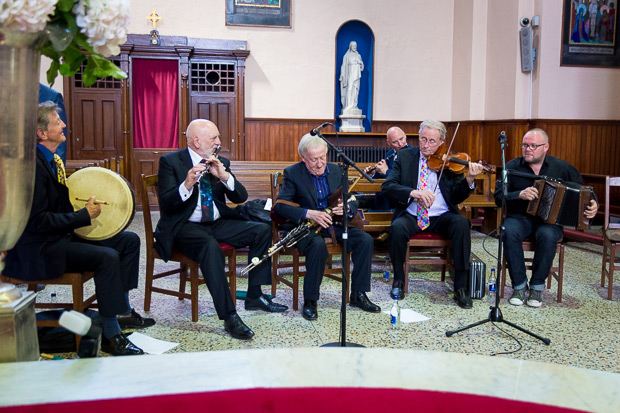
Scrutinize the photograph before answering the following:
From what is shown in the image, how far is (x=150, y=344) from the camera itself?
3.36m

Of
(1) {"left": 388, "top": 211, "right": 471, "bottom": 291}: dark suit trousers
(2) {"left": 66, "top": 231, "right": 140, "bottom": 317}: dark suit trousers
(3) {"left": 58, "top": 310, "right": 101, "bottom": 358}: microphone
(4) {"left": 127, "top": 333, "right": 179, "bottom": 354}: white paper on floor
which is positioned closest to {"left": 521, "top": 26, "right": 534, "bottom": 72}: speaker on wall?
(1) {"left": 388, "top": 211, "right": 471, "bottom": 291}: dark suit trousers

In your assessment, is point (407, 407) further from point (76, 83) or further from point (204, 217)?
point (76, 83)

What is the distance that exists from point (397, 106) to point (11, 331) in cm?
1014

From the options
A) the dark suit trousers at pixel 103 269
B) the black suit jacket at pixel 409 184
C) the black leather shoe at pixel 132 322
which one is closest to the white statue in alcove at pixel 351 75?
the black suit jacket at pixel 409 184

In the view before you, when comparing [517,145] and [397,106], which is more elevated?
[397,106]

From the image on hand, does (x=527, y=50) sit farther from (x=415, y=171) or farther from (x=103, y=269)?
(x=103, y=269)

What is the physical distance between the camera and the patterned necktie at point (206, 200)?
12.8 feet

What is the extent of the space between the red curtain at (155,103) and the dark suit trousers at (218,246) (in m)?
6.49

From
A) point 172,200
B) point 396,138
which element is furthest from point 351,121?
point 172,200

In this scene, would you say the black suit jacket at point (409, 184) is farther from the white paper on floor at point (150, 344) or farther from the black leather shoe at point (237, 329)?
the white paper on floor at point (150, 344)

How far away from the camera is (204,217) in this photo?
12.8 feet

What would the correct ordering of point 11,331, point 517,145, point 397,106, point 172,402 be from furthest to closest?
point 397,106 → point 517,145 → point 11,331 → point 172,402

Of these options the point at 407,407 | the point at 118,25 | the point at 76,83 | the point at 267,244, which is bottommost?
the point at 267,244

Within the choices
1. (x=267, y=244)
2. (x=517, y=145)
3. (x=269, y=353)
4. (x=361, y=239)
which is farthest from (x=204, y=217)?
(x=517, y=145)
